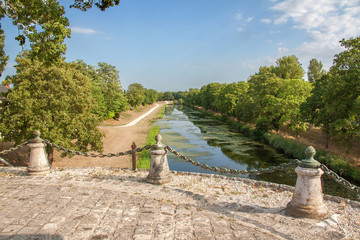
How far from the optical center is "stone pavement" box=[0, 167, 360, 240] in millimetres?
4141

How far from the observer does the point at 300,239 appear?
4.02 meters

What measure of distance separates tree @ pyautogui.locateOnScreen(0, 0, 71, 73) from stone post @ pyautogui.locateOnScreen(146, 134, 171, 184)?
4336 millimetres

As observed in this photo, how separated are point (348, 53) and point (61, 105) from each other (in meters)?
18.1

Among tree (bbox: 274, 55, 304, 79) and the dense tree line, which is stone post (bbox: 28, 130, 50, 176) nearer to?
the dense tree line

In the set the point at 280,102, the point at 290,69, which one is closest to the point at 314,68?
the point at 290,69

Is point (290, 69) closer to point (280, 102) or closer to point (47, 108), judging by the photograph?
point (280, 102)

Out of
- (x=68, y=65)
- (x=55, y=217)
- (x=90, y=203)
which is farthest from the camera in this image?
(x=68, y=65)

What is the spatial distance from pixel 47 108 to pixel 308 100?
1936 centimetres

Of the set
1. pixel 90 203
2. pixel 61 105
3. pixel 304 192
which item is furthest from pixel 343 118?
pixel 61 105

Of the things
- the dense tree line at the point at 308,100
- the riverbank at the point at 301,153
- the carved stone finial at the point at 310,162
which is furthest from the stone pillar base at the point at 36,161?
the riverbank at the point at 301,153

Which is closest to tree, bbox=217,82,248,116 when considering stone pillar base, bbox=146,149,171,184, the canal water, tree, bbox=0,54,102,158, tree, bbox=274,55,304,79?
tree, bbox=274,55,304,79

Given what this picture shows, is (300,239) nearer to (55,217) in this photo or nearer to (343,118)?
(55,217)

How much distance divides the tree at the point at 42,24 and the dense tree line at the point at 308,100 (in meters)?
14.9

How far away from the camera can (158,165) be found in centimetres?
730
